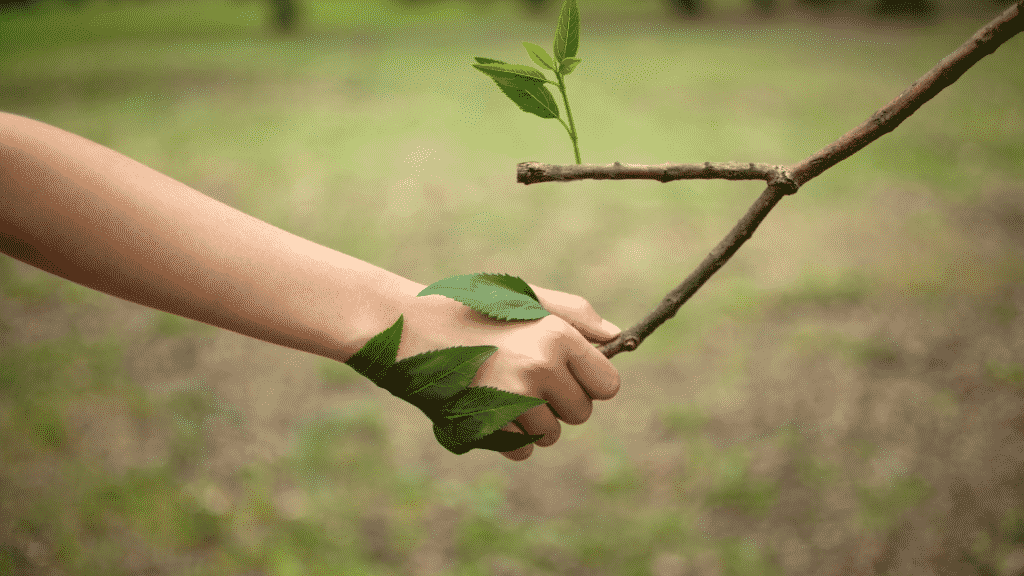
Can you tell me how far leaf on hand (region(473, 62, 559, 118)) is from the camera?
0.87m

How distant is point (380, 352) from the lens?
952mm

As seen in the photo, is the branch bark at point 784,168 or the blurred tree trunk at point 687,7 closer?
the branch bark at point 784,168

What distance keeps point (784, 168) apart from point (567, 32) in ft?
1.22

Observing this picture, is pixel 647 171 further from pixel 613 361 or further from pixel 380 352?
pixel 613 361

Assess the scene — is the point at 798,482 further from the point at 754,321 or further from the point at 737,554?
the point at 754,321

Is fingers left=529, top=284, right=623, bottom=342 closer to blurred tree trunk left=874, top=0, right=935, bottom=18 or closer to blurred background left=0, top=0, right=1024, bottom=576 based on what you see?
blurred background left=0, top=0, right=1024, bottom=576

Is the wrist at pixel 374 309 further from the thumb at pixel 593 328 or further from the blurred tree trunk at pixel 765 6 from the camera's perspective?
the blurred tree trunk at pixel 765 6

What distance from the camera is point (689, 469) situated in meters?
3.20

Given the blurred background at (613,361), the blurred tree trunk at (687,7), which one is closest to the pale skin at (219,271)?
the blurred background at (613,361)

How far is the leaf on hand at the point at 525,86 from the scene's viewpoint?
0.87 metres

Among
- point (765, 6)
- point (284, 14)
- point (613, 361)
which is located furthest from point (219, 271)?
point (765, 6)

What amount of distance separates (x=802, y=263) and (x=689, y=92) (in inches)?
135

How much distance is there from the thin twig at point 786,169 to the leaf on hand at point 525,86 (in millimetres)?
93

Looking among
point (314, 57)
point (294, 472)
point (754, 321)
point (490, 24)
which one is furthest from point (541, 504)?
point (490, 24)
